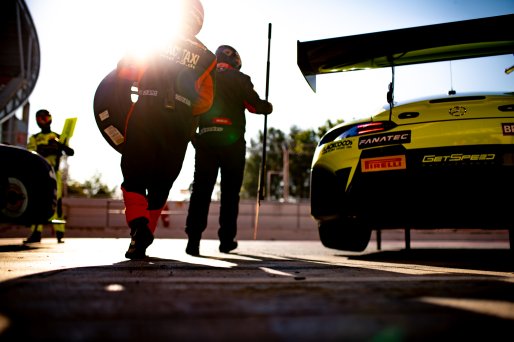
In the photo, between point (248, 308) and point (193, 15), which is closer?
point (248, 308)

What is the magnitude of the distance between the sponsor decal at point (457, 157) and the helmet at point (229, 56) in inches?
85.7

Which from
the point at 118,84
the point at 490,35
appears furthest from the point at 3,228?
the point at 490,35

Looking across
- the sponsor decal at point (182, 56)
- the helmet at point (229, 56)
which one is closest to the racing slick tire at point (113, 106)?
the sponsor decal at point (182, 56)

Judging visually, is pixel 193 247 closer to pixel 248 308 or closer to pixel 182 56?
pixel 182 56

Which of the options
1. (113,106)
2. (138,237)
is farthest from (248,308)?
(113,106)

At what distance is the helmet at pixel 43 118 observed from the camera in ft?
22.0

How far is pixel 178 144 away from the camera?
11.0ft

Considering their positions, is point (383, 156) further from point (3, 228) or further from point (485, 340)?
point (3, 228)

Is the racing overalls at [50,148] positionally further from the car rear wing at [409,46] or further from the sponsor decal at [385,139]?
the sponsor decal at [385,139]

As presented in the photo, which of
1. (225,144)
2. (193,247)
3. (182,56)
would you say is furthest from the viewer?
(225,144)

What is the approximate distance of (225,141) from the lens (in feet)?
13.9

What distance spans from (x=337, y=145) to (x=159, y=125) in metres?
1.36

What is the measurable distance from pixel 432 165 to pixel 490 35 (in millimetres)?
1047

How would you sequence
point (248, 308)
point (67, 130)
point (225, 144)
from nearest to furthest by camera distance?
point (248, 308)
point (225, 144)
point (67, 130)
